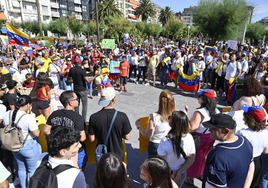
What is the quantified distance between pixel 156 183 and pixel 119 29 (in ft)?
67.9

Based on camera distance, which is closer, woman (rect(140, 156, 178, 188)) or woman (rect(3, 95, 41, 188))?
woman (rect(140, 156, 178, 188))

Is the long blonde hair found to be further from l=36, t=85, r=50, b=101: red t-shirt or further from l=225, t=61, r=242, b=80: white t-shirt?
l=225, t=61, r=242, b=80: white t-shirt

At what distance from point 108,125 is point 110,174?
48.4 inches

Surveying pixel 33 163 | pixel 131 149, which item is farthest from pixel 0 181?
pixel 131 149

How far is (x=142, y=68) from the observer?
10055mm

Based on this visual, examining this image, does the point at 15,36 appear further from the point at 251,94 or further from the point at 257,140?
the point at 257,140

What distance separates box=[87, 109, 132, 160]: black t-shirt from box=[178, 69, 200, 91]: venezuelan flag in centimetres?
621

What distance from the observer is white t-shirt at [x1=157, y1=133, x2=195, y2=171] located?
2.36 metres

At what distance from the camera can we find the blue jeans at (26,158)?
2.95 m

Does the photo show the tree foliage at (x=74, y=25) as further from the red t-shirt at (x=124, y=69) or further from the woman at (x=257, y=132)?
the woman at (x=257, y=132)

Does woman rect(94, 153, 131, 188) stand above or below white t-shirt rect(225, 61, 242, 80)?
below

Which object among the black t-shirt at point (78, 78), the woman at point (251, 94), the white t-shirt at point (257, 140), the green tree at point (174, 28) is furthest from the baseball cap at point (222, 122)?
the green tree at point (174, 28)

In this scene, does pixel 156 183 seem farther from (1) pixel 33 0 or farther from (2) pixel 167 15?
(2) pixel 167 15

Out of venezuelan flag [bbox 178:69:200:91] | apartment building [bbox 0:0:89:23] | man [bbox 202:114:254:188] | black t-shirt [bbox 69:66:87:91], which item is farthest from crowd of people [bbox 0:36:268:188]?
apartment building [bbox 0:0:89:23]
